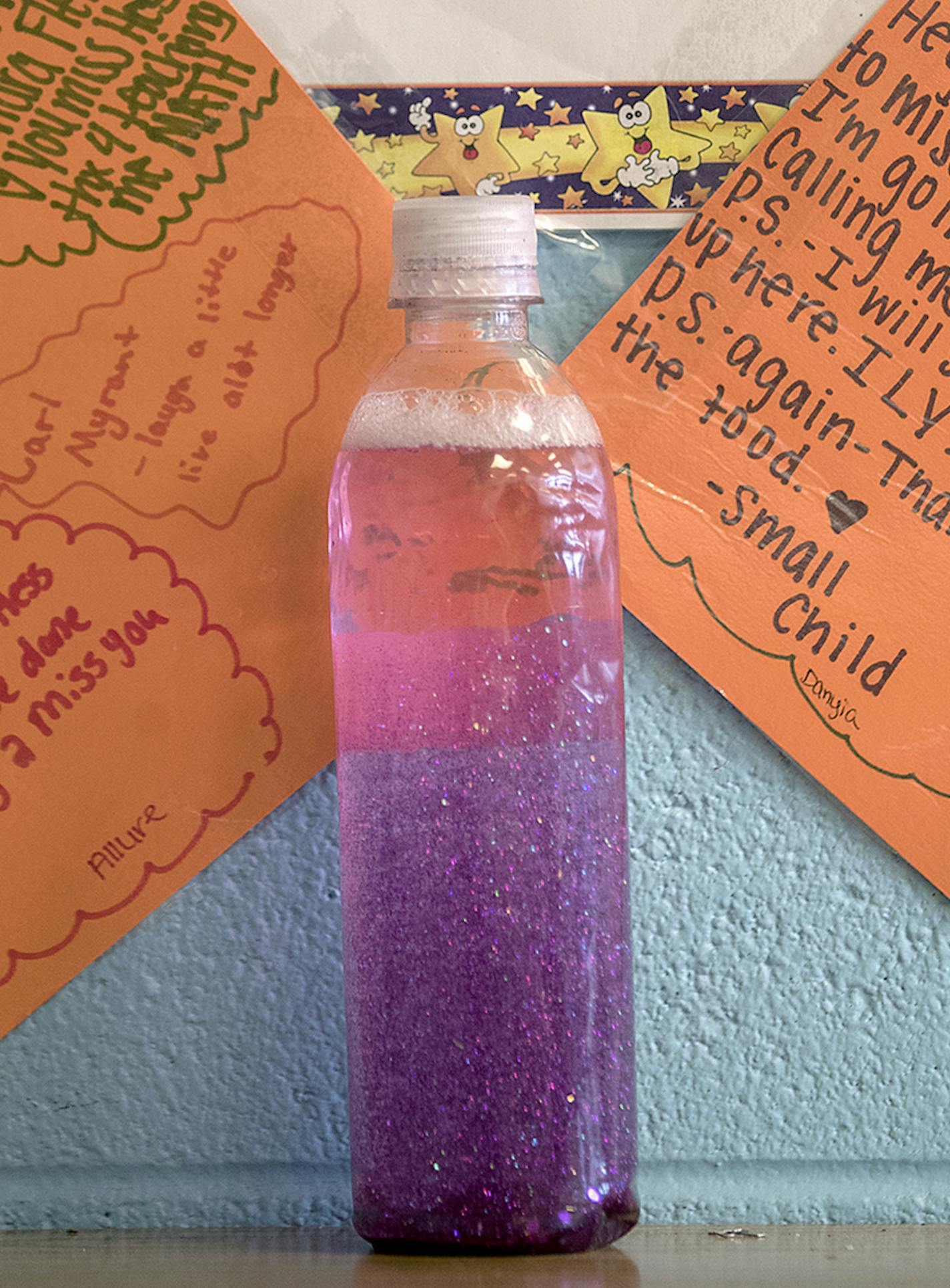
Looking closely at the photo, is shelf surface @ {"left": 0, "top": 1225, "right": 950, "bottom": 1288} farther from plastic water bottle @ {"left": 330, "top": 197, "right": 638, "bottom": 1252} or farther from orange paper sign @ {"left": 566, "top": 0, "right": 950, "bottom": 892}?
orange paper sign @ {"left": 566, "top": 0, "right": 950, "bottom": 892}

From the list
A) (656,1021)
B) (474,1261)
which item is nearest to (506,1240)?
(474,1261)

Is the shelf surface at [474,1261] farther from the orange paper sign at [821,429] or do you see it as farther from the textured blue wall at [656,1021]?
the orange paper sign at [821,429]

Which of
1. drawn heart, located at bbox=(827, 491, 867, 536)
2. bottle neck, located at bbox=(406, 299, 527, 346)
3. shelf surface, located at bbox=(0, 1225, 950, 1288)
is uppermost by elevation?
bottle neck, located at bbox=(406, 299, 527, 346)

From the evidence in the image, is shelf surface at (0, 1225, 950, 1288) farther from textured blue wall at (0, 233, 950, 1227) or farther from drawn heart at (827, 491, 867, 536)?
drawn heart at (827, 491, 867, 536)

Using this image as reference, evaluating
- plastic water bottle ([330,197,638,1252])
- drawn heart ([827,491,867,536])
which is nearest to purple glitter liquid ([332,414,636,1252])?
plastic water bottle ([330,197,638,1252])

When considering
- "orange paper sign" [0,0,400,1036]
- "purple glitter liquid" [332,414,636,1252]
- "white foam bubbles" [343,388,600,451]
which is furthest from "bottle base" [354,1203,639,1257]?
"white foam bubbles" [343,388,600,451]

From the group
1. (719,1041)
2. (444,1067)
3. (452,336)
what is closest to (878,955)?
(719,1041)

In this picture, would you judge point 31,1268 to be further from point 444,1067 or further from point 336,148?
point 336,148

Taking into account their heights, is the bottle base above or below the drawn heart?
below
